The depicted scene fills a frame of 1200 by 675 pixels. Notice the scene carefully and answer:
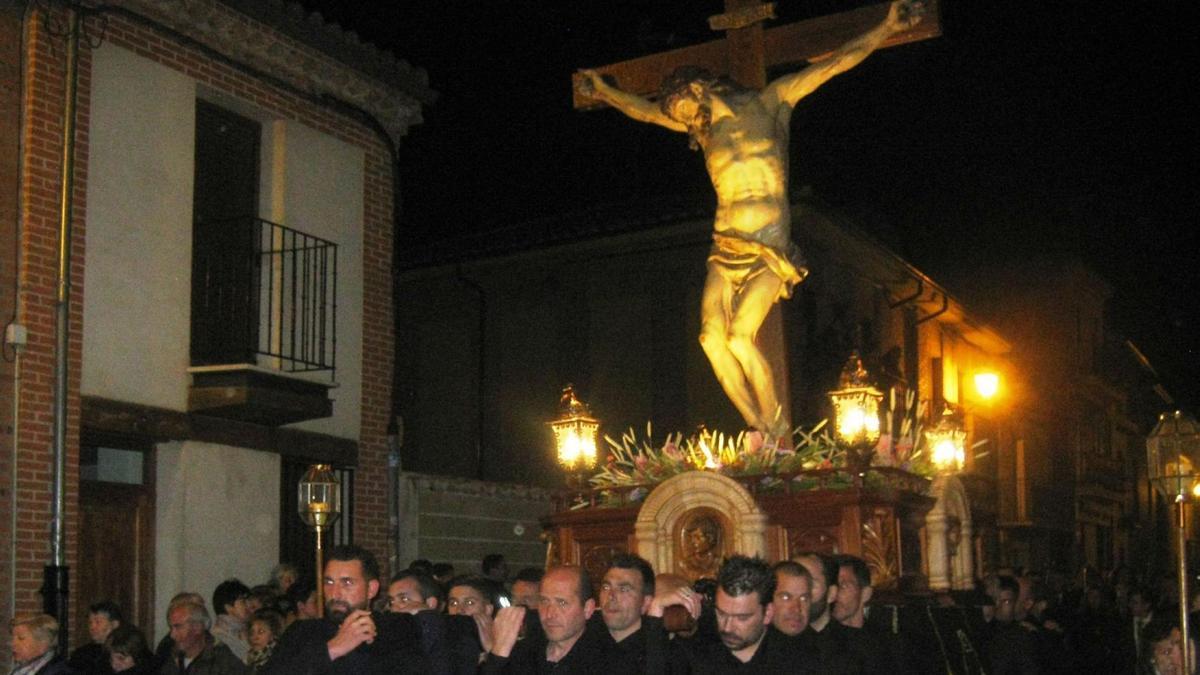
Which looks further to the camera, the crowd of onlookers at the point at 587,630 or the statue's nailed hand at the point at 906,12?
the statue's nailed hand at the point at 906,12

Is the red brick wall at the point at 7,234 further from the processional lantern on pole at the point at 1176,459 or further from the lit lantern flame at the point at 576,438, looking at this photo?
the processional lantern on pole at the point at 1176,459

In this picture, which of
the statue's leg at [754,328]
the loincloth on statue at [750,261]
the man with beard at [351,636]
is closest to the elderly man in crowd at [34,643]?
the man with beard at [351,636]

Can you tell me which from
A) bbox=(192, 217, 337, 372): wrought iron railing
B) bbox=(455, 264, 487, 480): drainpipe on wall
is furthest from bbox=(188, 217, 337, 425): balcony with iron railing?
bbox=(455, 264, 487, 480): drainpipe on wall

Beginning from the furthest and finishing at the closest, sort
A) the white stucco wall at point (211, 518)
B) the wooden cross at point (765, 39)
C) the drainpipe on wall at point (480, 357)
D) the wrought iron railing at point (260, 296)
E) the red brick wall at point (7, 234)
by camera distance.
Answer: the drainpipe on wall at point (480, 357)
the wrought iron railing at point (260, 296)
the white stucco wall at point (211, 518)
the red brick wall at point (7, 234)
the wooden cross at point (765, 39)

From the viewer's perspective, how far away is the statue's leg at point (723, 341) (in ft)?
32.7

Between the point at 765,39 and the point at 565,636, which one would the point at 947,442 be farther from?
the point at 565,636

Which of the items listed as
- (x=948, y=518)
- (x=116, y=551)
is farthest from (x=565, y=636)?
(x=116, y=551)

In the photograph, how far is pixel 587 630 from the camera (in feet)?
20.0

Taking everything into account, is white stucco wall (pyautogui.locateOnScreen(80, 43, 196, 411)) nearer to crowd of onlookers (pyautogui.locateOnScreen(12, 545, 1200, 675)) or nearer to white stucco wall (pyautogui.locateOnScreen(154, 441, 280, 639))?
white stucco wall (pyautogui.locateOnScreen(154, 441, 280, 639))

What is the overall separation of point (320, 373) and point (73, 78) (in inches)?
137

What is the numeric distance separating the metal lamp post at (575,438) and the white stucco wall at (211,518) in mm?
3618

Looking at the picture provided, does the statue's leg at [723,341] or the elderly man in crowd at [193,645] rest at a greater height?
the statue's leg at [723,341]

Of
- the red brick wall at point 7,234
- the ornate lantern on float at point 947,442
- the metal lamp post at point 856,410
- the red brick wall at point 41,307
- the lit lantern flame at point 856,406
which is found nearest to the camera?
the metal lamp post at point 856,410

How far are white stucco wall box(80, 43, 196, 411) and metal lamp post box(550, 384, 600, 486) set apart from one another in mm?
3605
